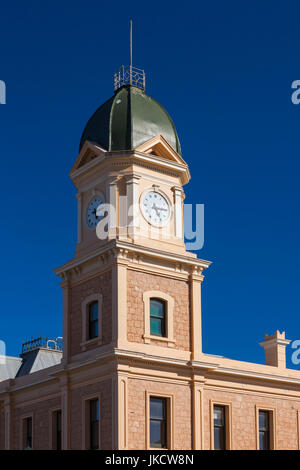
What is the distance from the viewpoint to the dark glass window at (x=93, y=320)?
43.5m

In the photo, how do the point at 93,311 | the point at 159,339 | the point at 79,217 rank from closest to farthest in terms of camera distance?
the point at 159,339 < the point at 93,311 < the point at 79,217

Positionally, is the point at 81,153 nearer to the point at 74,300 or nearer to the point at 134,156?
the point at 134,156

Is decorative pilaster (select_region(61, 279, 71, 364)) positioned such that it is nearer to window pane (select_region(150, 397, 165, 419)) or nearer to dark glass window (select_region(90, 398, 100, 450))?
dark glass window (select_region(90, 398, 100, 450))

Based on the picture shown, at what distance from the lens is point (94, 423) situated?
42.2 m

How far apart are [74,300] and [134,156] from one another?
275 inches

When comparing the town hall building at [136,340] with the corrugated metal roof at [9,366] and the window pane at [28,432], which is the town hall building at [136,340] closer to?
the window pane at [28,432]

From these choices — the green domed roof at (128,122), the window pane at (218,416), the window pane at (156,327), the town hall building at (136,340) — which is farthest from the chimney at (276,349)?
the green domed roof at (128,122)

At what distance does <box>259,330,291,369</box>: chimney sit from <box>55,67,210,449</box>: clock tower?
6.63 metres

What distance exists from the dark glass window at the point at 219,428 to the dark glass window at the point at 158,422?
10.8 ft

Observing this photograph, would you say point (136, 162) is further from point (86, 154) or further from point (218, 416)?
point (218, 416)

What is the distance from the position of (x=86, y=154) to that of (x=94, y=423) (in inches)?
491

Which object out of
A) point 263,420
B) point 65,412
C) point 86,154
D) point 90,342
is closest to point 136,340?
point 90,342

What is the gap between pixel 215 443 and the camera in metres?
44.5

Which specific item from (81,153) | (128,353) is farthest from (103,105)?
(128,353)
